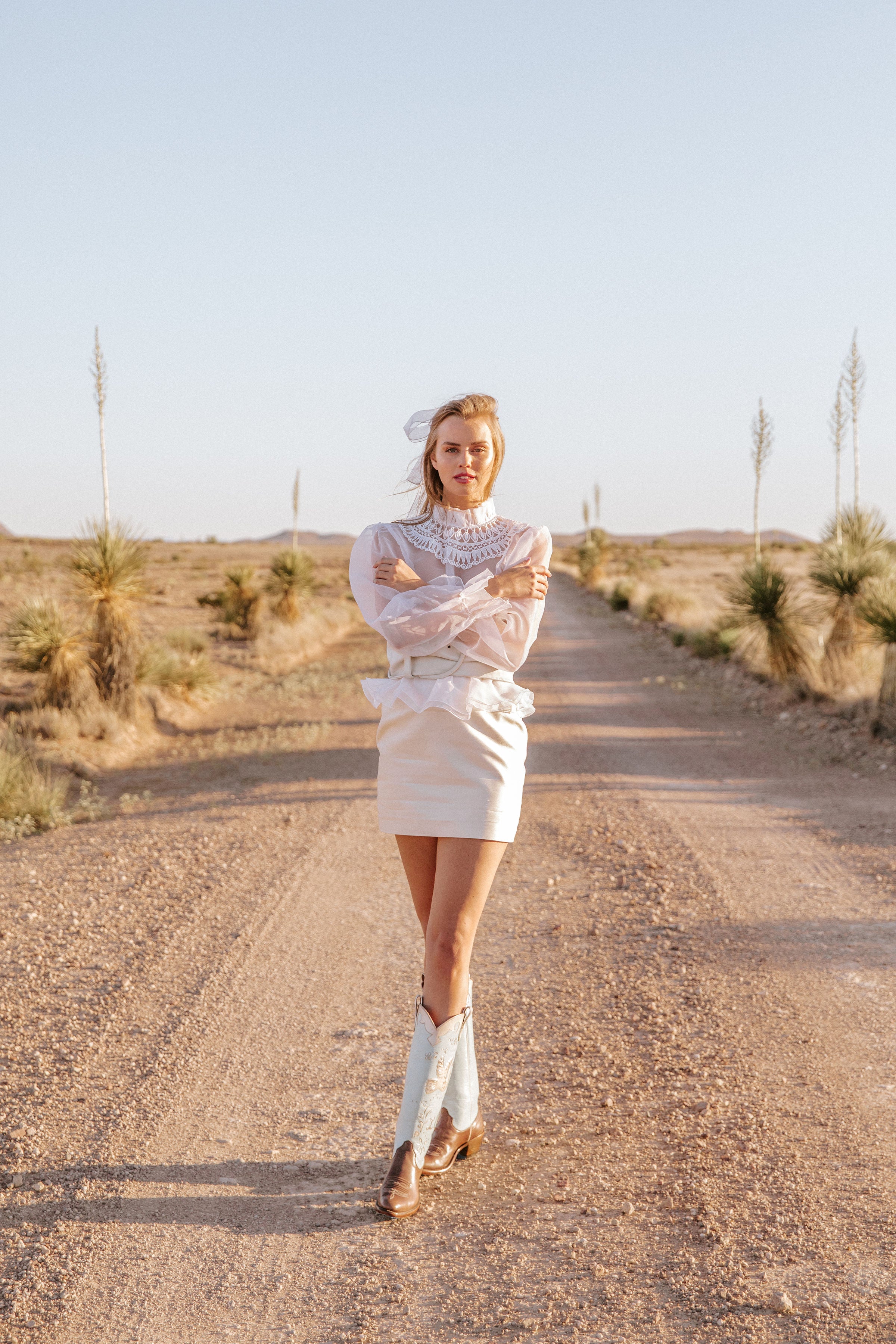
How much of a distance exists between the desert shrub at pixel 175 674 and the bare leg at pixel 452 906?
11.1m

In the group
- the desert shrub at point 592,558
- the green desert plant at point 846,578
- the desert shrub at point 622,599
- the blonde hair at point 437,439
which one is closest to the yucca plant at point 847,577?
the green desert plant at point 846,578

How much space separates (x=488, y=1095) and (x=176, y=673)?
11.2m

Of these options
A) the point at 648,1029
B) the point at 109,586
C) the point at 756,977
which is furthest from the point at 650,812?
the point at 109,586

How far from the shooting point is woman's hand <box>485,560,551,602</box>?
9.57ft

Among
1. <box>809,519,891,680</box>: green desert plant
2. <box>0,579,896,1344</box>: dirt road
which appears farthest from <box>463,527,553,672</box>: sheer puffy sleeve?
<box>809,519,891,680</box>: green desert plant

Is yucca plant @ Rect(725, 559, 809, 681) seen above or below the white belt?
below

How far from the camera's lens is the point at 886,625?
1089 centimetres

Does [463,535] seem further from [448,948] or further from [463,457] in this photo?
[448,948]

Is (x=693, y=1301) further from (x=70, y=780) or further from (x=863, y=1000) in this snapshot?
(x=70, y=780)

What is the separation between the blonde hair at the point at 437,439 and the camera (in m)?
3.02

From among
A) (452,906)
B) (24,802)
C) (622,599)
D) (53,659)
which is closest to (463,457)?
(452,906)

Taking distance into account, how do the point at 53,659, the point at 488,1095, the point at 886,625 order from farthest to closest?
the point at 53,659
the point at 886,625
the point at 488,1095

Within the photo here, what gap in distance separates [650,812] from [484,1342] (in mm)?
5626

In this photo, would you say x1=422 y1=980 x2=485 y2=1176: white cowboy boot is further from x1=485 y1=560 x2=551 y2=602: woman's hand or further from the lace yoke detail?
the lace yoke detail
